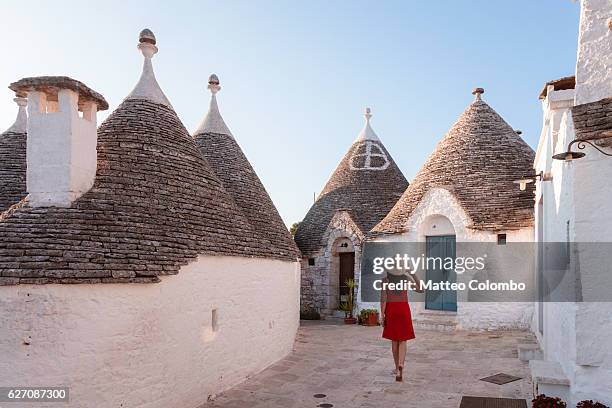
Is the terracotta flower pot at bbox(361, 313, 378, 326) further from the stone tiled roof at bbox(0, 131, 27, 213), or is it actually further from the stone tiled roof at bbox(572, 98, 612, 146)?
the stone tiled roof at bbox(572, 98, 612, 146)

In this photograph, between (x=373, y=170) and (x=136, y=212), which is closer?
(x=136, y=212)

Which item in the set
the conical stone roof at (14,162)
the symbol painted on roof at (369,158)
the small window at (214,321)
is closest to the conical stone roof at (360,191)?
the symbol painted on roof at (369,158)

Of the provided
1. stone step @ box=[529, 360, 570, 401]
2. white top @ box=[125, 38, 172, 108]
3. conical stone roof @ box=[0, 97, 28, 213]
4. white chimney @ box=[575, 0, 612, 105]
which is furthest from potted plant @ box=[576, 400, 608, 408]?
conical stone roof @ box=[0, 97, 28, 213]

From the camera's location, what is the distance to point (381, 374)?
8664 millimetres

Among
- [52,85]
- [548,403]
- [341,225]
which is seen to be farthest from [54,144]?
[341,225]

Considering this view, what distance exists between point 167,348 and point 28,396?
62.2 inches

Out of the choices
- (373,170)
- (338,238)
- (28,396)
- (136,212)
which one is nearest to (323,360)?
(136,212)

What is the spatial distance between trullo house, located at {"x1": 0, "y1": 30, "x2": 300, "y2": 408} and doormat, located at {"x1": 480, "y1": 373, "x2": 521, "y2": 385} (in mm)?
3680

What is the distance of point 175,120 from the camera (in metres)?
9.09

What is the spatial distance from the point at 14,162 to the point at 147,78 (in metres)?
4.49

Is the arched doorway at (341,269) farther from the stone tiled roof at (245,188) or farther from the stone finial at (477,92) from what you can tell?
the stone finial at (477,92)

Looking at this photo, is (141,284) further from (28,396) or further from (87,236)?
(28,396)

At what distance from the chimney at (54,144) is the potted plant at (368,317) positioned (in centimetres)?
1076

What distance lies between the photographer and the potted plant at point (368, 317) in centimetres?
1552
